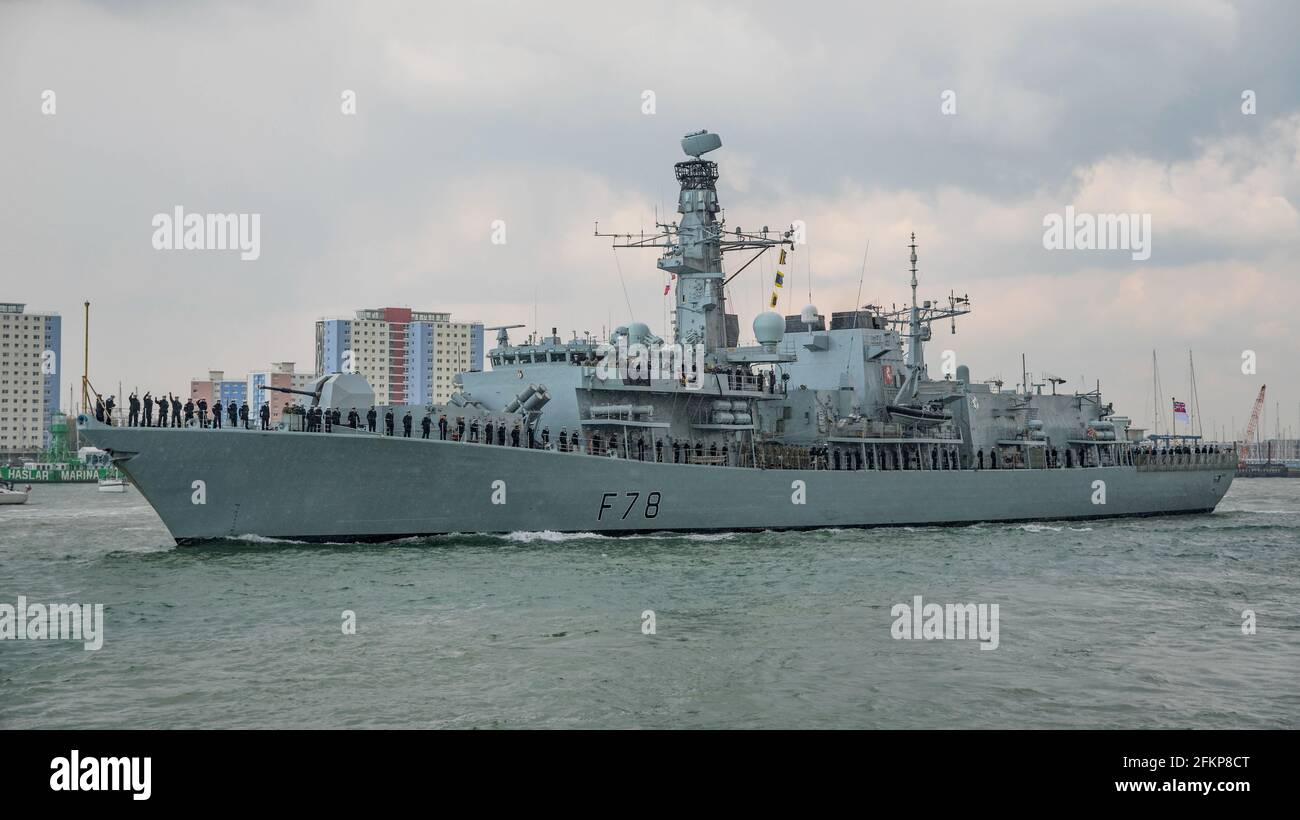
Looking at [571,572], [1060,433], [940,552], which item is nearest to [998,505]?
[1060,433]

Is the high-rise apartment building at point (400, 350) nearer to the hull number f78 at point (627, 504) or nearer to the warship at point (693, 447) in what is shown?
the warship at point (693, 447)

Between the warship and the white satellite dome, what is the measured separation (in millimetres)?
72

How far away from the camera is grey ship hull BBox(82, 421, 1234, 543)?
927 inches

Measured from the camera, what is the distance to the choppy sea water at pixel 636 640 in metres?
11.6

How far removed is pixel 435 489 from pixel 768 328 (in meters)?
13.9

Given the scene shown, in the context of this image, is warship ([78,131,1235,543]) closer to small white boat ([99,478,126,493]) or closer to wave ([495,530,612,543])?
wave ([495,530,612,543])

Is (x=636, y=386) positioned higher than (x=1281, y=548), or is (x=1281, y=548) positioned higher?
(x=636, y=386)

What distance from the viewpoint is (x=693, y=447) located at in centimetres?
3045

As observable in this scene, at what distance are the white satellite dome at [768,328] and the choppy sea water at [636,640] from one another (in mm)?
9820

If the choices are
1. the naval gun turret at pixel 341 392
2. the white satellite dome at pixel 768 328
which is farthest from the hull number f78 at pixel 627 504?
the white satellite dome at pixel 768 328

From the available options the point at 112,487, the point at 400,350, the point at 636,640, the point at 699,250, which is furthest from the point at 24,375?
the point at 636,640

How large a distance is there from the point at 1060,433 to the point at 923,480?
10899 millimetres
